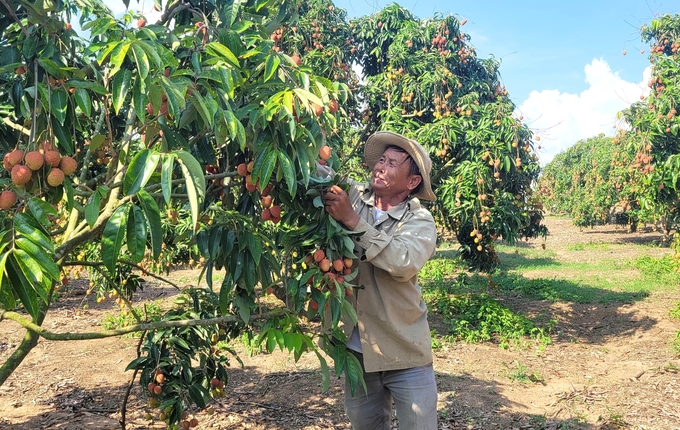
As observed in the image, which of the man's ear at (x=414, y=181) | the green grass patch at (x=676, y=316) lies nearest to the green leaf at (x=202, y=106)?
the man's ear at (x=414, y=181)

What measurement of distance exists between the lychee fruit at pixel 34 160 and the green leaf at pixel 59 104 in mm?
102

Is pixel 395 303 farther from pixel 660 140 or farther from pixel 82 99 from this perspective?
pixel 660 140

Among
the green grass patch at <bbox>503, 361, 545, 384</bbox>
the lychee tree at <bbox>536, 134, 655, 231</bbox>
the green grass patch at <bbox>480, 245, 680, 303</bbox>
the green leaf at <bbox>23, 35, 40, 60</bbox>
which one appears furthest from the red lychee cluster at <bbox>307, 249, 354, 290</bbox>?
the green grass patch at <bbox>480, 245, 680, 303</bbox>

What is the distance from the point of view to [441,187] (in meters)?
5.89

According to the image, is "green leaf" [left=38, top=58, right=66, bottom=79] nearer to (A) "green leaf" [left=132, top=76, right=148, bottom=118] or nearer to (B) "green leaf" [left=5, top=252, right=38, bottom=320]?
(A) "green leaf" [left=132, top=76, right=148, bottom=118]

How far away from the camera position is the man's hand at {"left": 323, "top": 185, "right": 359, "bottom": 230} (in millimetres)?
1670

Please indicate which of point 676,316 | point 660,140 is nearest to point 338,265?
point 660,140

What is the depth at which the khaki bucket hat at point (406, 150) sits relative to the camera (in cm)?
212

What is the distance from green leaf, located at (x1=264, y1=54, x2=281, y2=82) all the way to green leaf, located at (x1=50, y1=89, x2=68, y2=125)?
0.51 metres

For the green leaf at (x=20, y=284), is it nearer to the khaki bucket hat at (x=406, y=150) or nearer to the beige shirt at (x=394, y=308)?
the beige shirt at (x=394, y=308)

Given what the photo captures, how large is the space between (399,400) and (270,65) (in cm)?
139

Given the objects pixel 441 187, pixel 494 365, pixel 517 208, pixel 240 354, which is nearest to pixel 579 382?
pixel 494 365

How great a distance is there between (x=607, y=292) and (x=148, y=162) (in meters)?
9.24

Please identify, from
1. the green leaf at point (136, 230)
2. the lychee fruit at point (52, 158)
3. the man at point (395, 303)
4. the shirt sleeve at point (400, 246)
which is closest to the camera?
the green leaf at point (136, 230)
